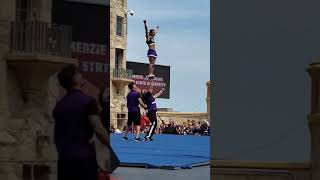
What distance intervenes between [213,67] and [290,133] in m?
0.44

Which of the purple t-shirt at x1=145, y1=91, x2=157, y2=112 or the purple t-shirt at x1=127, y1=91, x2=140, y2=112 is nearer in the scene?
the purple t-shirt at x1=127, y1=91, x2=140, y2=112

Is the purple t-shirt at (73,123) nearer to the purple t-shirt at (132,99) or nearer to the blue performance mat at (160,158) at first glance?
the blue performance mat at (160,158)

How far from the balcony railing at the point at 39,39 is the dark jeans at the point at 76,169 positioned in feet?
1.35

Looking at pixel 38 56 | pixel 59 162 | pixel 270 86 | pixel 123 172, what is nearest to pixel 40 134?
pixel 59 162

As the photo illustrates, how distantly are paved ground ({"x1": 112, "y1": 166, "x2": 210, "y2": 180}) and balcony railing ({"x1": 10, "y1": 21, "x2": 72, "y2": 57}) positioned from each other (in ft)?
5.20

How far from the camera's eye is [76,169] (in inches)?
89.0

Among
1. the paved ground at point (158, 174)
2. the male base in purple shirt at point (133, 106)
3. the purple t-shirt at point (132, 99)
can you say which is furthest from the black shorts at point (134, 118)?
the paved ground at point (158, 174)

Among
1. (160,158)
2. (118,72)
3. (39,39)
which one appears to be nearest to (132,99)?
(160,158)

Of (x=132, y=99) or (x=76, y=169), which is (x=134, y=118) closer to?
(x=132, y=99)

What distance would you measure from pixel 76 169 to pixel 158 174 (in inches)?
69.0

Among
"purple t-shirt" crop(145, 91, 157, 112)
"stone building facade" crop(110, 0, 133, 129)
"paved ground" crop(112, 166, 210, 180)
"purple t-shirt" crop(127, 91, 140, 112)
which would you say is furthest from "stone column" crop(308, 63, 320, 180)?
"purple t-shirt" crop(145, 91, 157, 112)

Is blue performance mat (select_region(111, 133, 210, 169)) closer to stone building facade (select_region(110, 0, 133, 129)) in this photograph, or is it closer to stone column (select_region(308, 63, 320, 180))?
stone building facade (select_region(110, 0, 133, 129))

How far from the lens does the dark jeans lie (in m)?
2.24

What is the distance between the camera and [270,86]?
2482 mm
